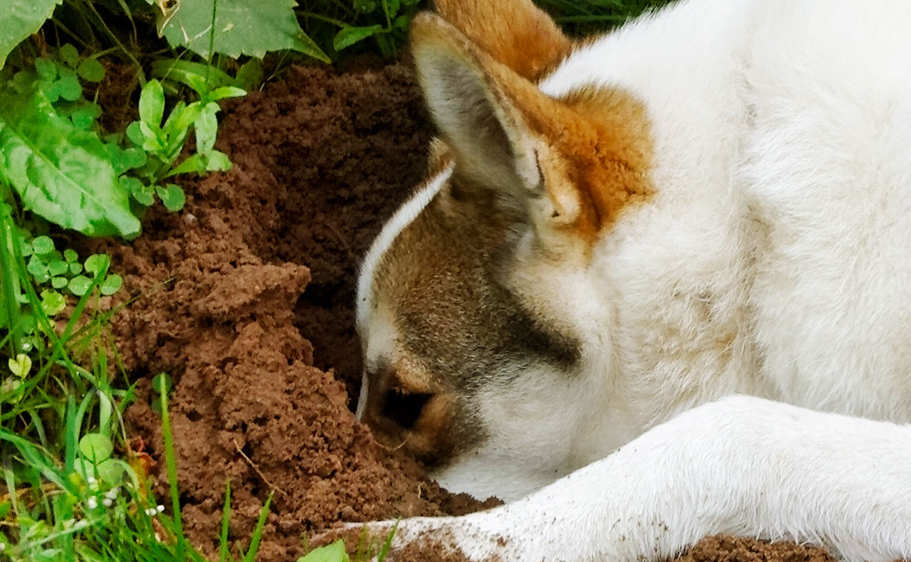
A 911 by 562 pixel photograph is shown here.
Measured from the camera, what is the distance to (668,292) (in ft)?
7.02

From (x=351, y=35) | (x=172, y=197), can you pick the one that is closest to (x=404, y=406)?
(x=172, y=197)

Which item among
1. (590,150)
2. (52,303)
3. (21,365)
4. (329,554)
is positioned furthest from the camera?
(52,303)

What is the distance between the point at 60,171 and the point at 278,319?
663 mm

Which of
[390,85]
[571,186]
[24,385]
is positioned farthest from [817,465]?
[390,85]

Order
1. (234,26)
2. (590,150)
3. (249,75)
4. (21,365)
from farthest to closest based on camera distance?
1. (249,75)
2. (234,26)
3. (21,365)
4. (590,150)

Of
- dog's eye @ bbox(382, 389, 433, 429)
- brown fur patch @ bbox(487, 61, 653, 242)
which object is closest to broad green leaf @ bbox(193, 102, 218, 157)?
dog's eye @ bbox(382, 389, 433, 429)

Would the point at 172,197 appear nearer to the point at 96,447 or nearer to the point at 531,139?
the point at 96,447

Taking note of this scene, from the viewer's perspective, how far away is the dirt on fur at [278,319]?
212 cm

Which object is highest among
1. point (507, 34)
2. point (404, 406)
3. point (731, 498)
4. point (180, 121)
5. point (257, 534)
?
point (507, 34)

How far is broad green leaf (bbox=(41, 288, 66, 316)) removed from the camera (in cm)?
237

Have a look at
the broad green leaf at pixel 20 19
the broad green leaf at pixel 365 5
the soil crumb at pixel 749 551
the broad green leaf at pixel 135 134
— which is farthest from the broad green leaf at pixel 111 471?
the broad green leaf at pixel 365 5

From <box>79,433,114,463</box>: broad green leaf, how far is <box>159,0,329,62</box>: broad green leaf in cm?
118

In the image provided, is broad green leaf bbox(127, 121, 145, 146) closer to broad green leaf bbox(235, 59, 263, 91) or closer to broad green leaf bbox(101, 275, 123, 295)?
broad green leaf bbox(101, 275, 123, 295)

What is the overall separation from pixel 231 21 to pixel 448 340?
126 cm
